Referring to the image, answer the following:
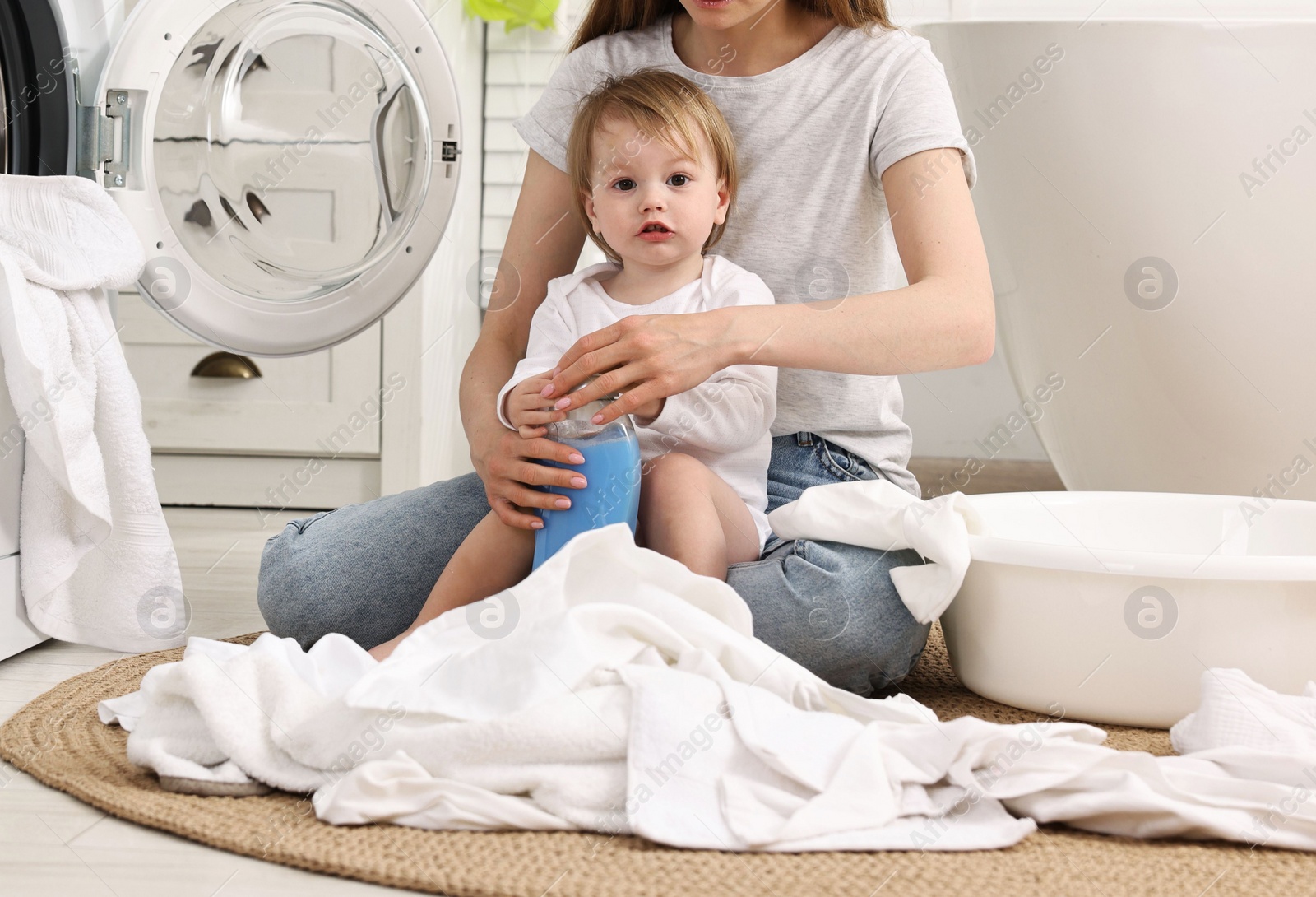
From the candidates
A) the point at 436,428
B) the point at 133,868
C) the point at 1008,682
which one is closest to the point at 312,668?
the point at 133,868

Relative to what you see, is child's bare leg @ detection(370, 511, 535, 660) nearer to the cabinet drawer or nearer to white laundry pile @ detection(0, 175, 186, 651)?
white laundry pile @ detection(0, 175, 186, 651)

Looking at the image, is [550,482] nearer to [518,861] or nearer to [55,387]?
[518,861]

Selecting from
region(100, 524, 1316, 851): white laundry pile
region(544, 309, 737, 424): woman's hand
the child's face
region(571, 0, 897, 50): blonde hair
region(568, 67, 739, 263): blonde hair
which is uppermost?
region(571, 0, 897, 50): blonde hair

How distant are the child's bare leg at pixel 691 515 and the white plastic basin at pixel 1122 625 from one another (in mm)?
211

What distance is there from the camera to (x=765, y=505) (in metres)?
1.13

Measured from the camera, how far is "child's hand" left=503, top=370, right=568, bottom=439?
101 centimetres

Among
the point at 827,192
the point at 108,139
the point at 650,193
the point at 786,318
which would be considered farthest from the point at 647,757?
the point at 108,139

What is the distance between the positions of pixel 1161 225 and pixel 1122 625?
2.60 ft

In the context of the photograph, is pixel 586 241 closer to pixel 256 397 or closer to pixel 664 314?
pixel 256 397

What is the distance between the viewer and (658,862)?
71 cm

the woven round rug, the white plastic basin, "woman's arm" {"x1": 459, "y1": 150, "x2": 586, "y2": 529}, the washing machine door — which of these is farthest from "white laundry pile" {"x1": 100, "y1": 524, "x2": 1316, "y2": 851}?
the washing machine door

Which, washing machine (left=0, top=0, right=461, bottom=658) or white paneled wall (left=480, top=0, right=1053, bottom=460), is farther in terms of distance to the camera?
white paneled wall (left=480, top=0, right=1053, bottom=460)

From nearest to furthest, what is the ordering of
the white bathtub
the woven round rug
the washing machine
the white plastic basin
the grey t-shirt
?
the woven round rug, the white plastic basin, the grey t-shirt, the washing machine, the white bathtub

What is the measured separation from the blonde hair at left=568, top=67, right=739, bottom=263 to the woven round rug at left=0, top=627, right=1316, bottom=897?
64cm
